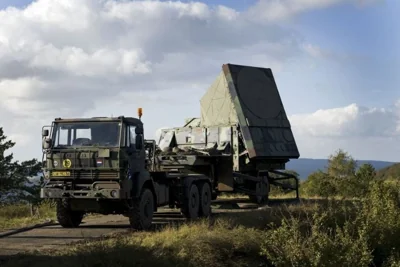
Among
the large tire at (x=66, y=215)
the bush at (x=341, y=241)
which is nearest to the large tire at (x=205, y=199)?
the large tire at (x=66, y=215)

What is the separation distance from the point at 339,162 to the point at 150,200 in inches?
1008

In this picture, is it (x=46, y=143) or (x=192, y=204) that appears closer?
(x=46, y=143)

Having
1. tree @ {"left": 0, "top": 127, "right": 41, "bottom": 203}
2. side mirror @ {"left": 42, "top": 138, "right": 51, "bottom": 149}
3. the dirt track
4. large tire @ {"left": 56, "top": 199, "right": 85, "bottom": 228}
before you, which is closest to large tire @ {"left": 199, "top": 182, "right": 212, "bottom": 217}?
the dirt track

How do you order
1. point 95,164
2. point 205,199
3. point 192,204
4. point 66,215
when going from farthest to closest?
point 205,199 → point 192,204 → point 66,215 → point 95,164

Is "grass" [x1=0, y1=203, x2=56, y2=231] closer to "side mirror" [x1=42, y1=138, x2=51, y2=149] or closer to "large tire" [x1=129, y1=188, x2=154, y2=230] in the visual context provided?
"side mirror" [x1=42, y1=138, x2=51, y2=149]

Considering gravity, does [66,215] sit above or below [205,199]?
below

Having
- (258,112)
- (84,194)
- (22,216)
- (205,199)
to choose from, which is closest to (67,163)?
(84,194)

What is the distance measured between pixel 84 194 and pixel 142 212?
1322 millimetres

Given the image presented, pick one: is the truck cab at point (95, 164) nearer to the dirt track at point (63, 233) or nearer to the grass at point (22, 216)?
the dirt track at point (63, 233)

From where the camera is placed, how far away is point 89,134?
504 inches

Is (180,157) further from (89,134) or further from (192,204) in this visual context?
(89,134)

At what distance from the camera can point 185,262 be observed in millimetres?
9180

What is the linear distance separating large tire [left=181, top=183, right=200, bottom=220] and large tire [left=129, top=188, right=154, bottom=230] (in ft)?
6.05

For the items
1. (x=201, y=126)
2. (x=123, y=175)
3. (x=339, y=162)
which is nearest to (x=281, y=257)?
(x=123, y=175)
